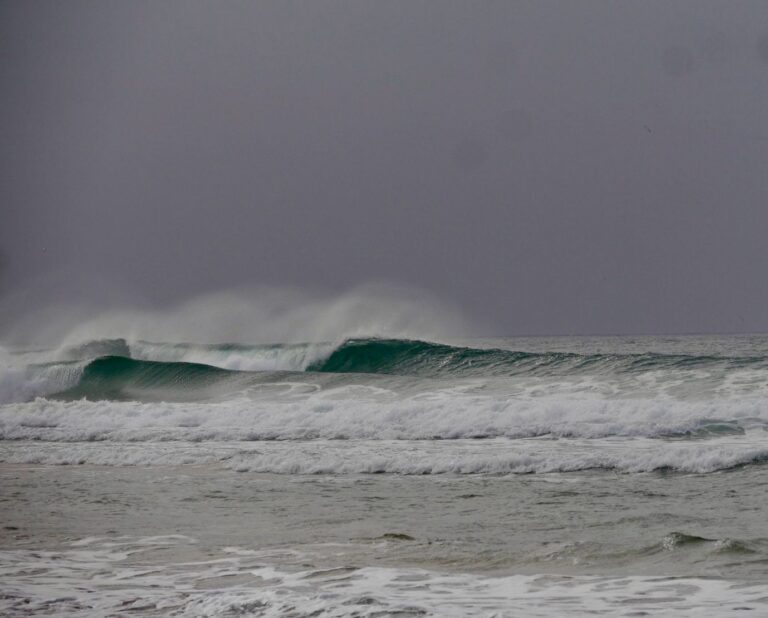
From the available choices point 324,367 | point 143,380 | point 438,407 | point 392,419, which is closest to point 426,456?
point 392,419

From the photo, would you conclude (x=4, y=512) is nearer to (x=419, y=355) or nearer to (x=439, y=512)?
(x=439, y=512)

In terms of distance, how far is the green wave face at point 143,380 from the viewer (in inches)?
1005

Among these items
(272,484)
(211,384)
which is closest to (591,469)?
(272,484)

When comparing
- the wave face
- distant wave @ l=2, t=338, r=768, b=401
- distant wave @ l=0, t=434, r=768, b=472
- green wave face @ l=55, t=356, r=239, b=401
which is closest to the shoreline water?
distant wave @ l=0, t=434, r=768, b=472

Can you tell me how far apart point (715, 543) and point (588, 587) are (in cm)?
144

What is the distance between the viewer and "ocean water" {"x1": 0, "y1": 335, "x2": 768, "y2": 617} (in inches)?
222

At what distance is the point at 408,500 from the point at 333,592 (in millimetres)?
3646

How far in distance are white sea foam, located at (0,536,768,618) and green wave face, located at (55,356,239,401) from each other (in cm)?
1817

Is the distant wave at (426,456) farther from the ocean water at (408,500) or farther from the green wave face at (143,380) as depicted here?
the green wave face at (143,380)

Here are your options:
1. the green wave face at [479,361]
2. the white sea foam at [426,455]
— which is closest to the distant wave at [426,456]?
the white sea foam at [426,455]

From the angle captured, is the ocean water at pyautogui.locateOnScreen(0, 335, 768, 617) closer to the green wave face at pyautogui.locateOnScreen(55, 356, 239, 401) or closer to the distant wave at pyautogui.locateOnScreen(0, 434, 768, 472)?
the distant wave at pyautogui.locateOnScreen(0, 434, 768, 472)

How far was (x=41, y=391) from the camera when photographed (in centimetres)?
2584

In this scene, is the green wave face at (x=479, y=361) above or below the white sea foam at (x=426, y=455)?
above

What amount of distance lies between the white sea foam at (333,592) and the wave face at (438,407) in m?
4.90
